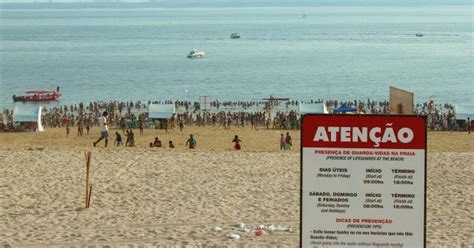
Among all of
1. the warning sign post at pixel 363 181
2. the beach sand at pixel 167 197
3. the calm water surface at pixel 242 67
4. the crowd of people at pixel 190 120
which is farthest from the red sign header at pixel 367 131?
the calm water surface at pixel 242 67

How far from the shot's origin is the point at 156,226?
36.9ft

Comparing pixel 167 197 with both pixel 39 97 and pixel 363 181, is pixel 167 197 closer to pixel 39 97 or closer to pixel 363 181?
pixel 363 181

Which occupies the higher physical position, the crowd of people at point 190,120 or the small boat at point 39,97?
the small boat at point 39,97

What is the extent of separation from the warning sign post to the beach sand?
5.29 meters

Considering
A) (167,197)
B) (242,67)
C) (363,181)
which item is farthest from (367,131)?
(242,67)

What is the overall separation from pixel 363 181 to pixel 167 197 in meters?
8.98

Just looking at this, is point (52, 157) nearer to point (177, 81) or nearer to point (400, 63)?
point (177, 81)

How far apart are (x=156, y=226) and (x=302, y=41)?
380 ft

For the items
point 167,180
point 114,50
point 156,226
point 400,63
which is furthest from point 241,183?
point 114,50

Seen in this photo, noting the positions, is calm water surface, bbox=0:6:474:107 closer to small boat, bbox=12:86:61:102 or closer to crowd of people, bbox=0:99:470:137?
small boat, bbox=12:86:61:102

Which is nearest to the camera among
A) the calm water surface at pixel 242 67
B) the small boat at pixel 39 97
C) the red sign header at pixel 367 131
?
the red sign header at pixel 367 131

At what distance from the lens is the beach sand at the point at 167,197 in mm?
10672

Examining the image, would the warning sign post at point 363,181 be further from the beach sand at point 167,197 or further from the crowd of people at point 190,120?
the crowd of people at point 190,120

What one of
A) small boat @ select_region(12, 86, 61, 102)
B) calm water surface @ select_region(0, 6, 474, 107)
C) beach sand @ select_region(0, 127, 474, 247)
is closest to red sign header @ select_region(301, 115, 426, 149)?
beach sand @ select_region(0, 127, 474, 247)
